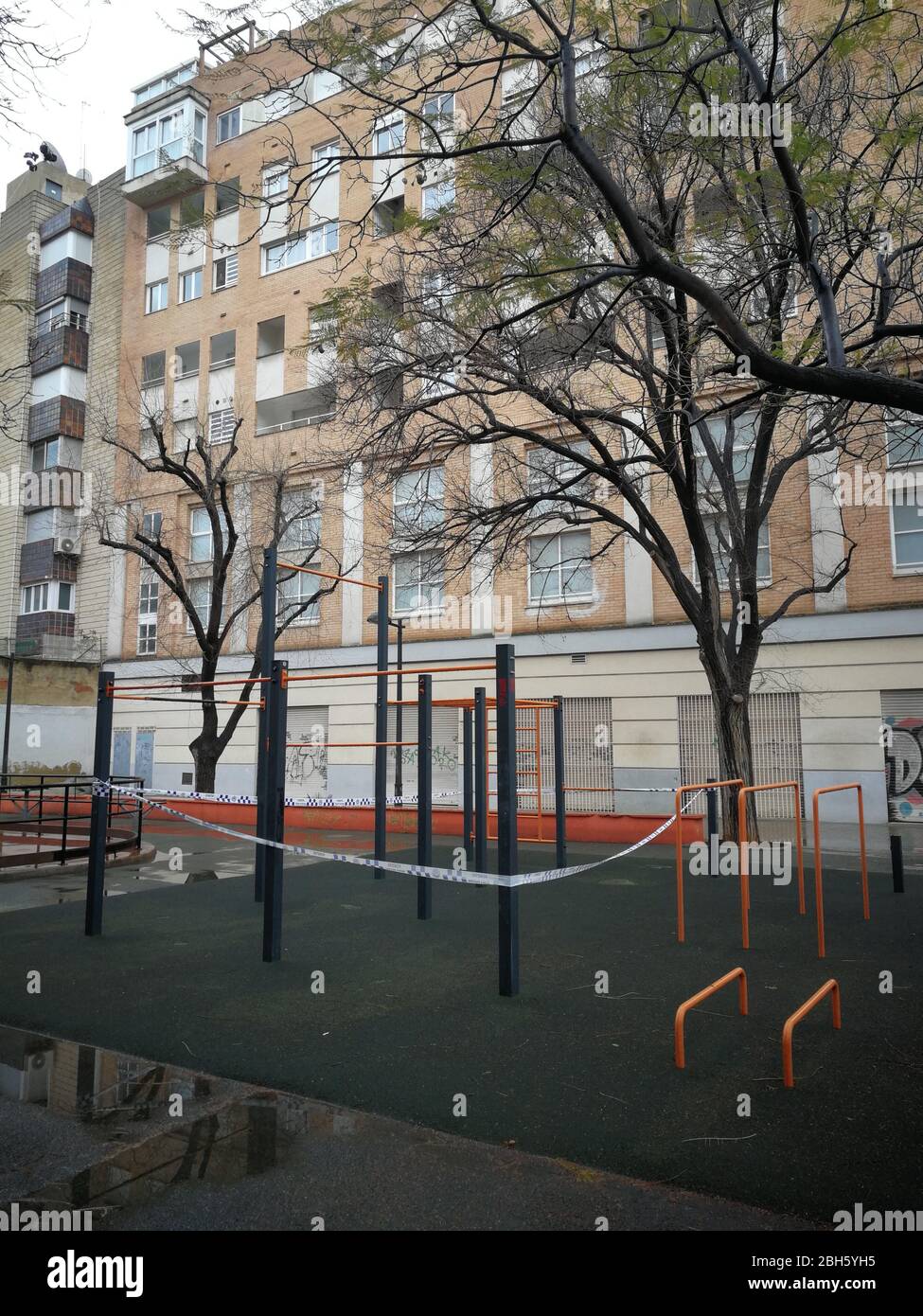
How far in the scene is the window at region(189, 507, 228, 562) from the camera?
26.4 metres

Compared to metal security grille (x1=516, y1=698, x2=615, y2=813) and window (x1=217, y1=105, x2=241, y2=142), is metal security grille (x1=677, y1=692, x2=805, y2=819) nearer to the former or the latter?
metal security grille (x1=516, y1=698, x2=615, y2=813)

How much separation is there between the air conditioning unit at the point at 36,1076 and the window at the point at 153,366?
27.6 m

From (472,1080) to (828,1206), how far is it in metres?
1.75

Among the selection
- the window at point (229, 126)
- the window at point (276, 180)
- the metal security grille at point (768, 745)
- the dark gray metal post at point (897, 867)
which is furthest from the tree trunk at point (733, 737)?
the window at point (229, 126)

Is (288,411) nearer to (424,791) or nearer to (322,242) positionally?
(322,242)

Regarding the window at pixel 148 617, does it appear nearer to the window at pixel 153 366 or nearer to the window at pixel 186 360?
the window at pixel 186 360

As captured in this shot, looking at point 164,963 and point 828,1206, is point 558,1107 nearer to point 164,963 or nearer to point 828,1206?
point 828,1206

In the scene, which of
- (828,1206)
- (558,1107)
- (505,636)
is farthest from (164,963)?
(505,636)

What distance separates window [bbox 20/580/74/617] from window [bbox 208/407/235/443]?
7.97 m

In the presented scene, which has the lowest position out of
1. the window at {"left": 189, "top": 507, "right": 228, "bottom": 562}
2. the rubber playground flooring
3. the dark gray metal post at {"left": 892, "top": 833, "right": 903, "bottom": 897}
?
the rubber playground flooring

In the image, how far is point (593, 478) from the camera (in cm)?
1634

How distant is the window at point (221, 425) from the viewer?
26188 mm

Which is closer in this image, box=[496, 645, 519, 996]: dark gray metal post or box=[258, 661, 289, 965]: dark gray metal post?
box=[496, 645, 519, 996]: dark gray metal post

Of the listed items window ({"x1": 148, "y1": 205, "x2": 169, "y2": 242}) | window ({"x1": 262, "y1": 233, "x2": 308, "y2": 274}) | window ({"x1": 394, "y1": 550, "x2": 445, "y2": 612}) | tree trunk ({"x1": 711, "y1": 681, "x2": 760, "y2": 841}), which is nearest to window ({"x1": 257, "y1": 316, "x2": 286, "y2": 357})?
window ({"x1": 262, "y1": 233, "x2": 308, "y2": 274})
